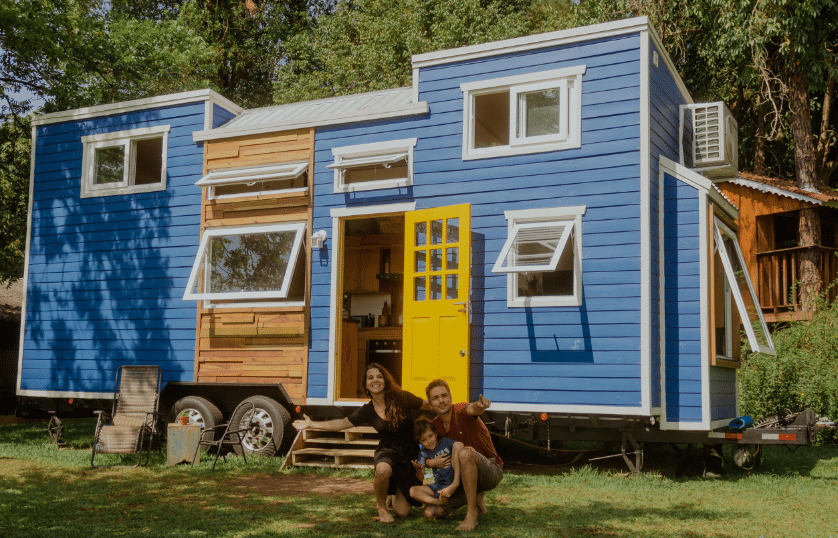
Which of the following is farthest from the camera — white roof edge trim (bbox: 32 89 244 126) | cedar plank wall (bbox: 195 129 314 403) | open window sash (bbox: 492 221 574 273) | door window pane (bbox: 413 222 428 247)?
white roof edge trim (bbox: 32 89 244 126)

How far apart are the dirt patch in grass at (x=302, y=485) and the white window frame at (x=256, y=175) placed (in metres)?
3.52

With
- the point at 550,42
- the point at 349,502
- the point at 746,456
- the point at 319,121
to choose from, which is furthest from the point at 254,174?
the point at 746,456

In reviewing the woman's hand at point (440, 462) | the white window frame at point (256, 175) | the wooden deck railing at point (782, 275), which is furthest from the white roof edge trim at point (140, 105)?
the wooden deck railing at point (782, 275)

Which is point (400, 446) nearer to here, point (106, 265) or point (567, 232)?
point (567, 232)

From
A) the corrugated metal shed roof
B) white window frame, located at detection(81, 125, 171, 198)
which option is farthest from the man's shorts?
the corrugated metal shed roof

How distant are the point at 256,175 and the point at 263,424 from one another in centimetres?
294

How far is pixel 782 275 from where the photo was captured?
15555 millimetres

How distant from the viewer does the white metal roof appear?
9586mm

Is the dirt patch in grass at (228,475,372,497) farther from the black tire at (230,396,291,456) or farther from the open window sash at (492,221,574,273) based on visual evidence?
the open window sash at (492,221,574,273)

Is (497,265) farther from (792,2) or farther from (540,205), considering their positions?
(792,2)

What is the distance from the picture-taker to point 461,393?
850cm

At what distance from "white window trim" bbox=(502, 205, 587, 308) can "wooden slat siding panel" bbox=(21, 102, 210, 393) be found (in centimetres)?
411

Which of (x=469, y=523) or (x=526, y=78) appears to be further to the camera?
(x=526, y=78)

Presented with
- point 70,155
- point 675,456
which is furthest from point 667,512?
point 70,155
